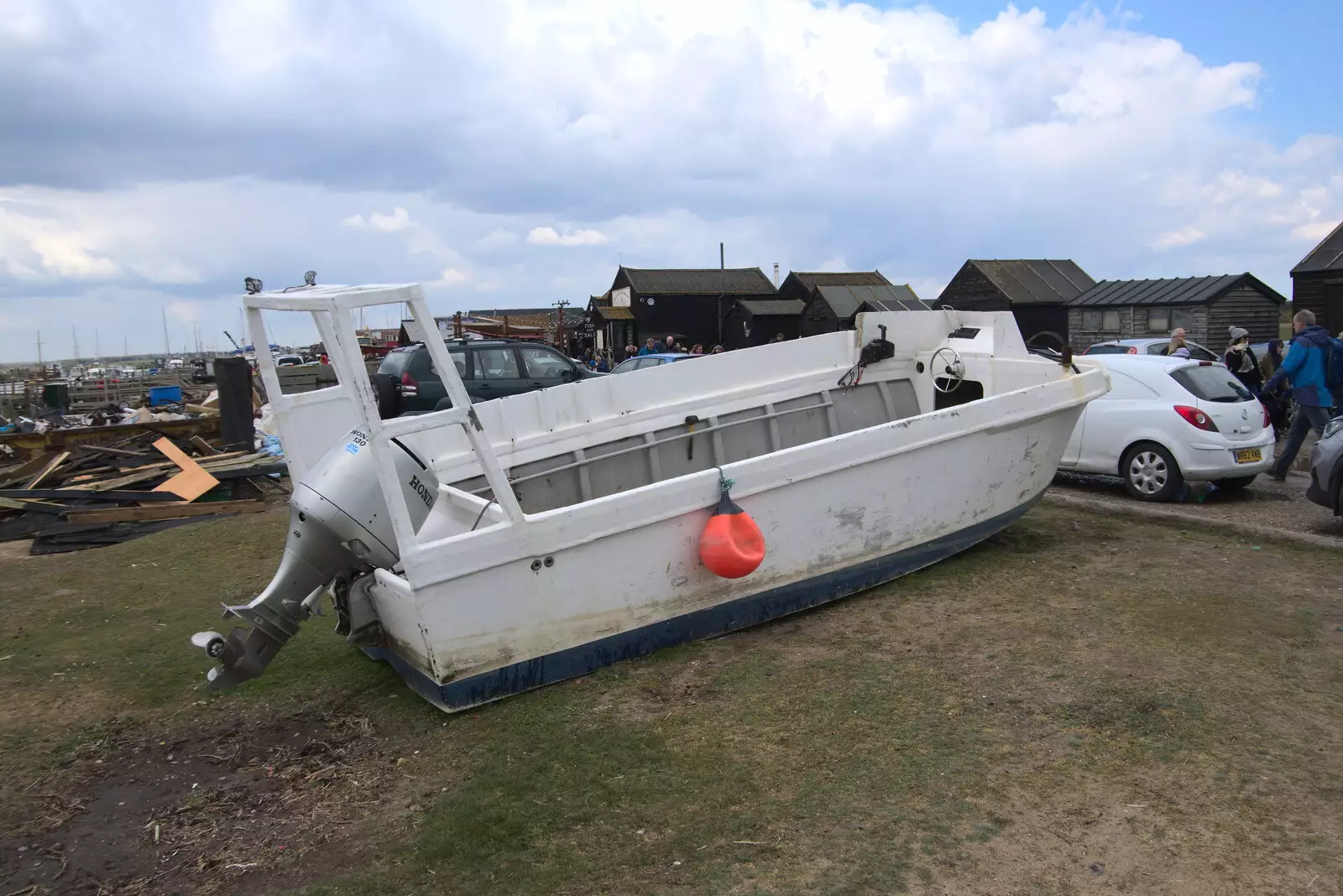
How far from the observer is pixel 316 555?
450cm

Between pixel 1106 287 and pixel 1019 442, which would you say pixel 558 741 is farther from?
pixel 1106 287

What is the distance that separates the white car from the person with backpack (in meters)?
0.67

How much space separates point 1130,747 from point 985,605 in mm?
1799

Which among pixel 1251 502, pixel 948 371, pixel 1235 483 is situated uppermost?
pixel 948 371

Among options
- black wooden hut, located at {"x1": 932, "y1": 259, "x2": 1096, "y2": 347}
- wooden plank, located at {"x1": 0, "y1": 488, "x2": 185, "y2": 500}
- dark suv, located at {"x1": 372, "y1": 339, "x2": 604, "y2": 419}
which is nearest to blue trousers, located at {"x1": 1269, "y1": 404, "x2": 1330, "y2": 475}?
dark suv, located at {"x1": 372, "y1": 339, "x2": 604, "y2": 419}

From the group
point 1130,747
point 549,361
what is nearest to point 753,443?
point 1130,747

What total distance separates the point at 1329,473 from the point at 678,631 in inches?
217

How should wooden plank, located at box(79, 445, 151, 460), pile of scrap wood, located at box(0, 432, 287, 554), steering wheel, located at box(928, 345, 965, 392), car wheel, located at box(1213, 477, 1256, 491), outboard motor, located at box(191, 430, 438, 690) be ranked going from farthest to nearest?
wooden plank, located at box(79, 445, 151, 460) < pile of scrap wood, located at box(0, 432, 287, 554) < car wheel, located at box(1213, 477, 1256, 491) < steering wheel, located at box(928, 345, 965, 392) < outboard motor, located at box(191, 430, 438, 690)

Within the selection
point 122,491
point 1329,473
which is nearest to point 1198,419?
point 1329,473

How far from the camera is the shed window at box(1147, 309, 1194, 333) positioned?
24.7m

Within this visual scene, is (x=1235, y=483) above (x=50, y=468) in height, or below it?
below

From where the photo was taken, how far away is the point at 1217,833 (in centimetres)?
314

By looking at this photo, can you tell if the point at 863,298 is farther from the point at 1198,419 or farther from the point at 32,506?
the point at 32,506

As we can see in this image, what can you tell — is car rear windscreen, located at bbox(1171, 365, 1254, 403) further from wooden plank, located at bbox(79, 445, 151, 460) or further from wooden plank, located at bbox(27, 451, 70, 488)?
wooden plank, located at bbox(27, 451, 70, 488)
